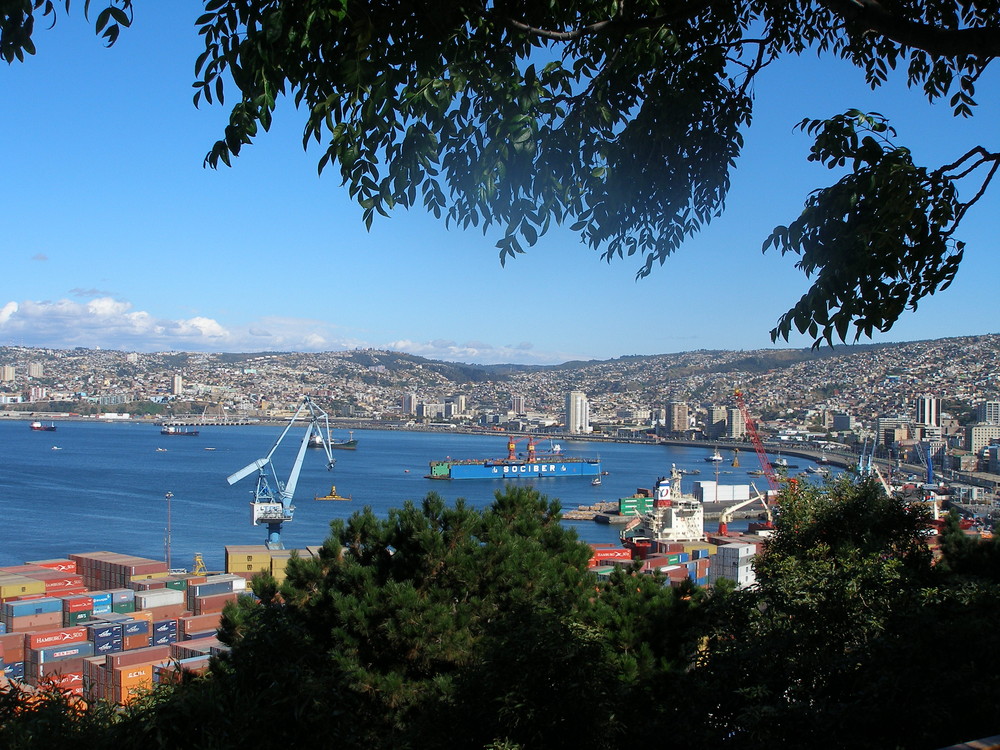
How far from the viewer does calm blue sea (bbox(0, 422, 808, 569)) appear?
16.2m

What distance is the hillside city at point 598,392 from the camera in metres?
46.8

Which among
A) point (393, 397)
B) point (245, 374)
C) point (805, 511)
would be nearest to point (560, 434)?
point (393, 397)

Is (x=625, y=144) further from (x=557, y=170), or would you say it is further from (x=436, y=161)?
(x=436, y=161)

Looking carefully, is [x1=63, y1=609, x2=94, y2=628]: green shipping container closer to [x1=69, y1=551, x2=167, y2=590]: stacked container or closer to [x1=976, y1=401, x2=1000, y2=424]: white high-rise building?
[x1=69, y1=551, x2=167, y2=590]: stacked container

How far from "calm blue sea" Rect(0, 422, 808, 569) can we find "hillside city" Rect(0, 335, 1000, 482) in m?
7.75

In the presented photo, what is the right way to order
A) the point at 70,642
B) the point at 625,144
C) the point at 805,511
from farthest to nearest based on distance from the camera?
the point at 70,642
the point at 805,511
the point at 625,144

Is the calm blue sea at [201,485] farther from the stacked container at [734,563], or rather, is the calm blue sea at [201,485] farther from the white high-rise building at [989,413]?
the white high-rise building at [989,413]

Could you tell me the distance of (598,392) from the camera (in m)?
83.9

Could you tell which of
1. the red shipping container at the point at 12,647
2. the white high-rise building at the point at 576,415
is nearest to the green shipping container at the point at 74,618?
the red shipping container at the point at 12,647

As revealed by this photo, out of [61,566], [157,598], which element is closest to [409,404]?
[61,566]

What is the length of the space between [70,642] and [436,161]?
860 cm

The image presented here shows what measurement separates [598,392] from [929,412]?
41971 mm

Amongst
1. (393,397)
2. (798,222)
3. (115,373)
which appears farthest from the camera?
(115,373)

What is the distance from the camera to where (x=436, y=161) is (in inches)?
46.6
